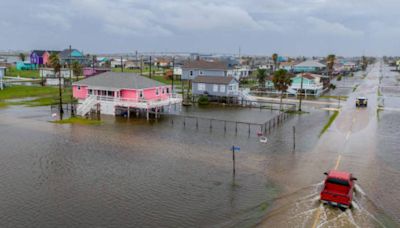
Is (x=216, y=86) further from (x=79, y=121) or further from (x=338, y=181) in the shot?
(x=338, y=181)

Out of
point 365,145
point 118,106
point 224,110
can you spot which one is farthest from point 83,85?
point 365,145

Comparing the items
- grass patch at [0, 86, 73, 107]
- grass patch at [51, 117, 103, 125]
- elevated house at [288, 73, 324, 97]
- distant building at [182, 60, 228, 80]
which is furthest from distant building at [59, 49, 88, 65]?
grass patch at [51, 117, 103, 125]

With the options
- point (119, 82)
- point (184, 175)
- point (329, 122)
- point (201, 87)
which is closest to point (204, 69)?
point (201, 87)

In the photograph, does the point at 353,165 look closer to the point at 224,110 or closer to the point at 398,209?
the point at 398,209

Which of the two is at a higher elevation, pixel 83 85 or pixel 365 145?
pixel 83 85

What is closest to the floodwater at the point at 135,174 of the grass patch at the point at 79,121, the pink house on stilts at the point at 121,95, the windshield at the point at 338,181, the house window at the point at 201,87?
the grass patch at the point at 79,121

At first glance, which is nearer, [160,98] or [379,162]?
[379,162]

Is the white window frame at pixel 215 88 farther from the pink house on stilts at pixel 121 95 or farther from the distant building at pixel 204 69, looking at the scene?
the distant building at pixel 204 69
